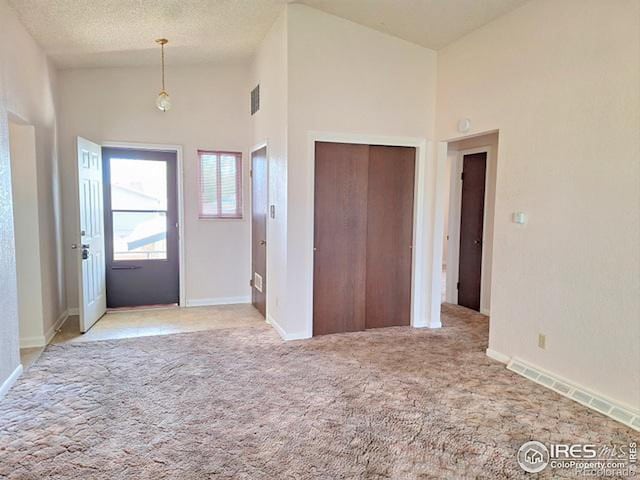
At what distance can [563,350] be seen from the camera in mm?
3266

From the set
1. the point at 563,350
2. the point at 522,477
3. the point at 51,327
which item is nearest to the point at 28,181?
the point at 51,327

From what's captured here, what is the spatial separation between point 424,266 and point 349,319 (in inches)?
42.8

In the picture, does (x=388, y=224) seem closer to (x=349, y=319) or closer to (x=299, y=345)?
(x=349, y=319)

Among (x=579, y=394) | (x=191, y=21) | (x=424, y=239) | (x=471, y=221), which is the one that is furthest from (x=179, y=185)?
(x=579, y=394)

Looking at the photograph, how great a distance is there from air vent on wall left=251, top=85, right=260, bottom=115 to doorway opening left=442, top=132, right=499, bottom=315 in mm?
2629

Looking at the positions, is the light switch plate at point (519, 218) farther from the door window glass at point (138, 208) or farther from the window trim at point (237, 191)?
the door window glass at point (138, 208)

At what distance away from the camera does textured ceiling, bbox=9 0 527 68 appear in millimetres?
3517

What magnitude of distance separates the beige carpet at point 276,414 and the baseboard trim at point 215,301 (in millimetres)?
1514

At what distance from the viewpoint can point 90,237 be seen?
4594mm

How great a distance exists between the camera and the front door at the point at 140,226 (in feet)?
17.4

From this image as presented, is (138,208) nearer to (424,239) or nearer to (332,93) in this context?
(332,93)

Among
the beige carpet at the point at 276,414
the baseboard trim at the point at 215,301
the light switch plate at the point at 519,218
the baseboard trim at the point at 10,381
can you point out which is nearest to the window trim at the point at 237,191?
the baseboard trim at the point at 215,301

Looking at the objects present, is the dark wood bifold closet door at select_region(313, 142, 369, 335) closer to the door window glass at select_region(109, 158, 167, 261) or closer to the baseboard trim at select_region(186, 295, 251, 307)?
the baseboard trim at select_region(186, 295, 251, 307)

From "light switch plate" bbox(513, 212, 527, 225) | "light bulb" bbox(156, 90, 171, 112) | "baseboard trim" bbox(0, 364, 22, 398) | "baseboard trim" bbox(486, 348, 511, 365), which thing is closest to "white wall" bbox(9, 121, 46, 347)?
"baseboard trim" bbox(0, 364, 22, 398)
